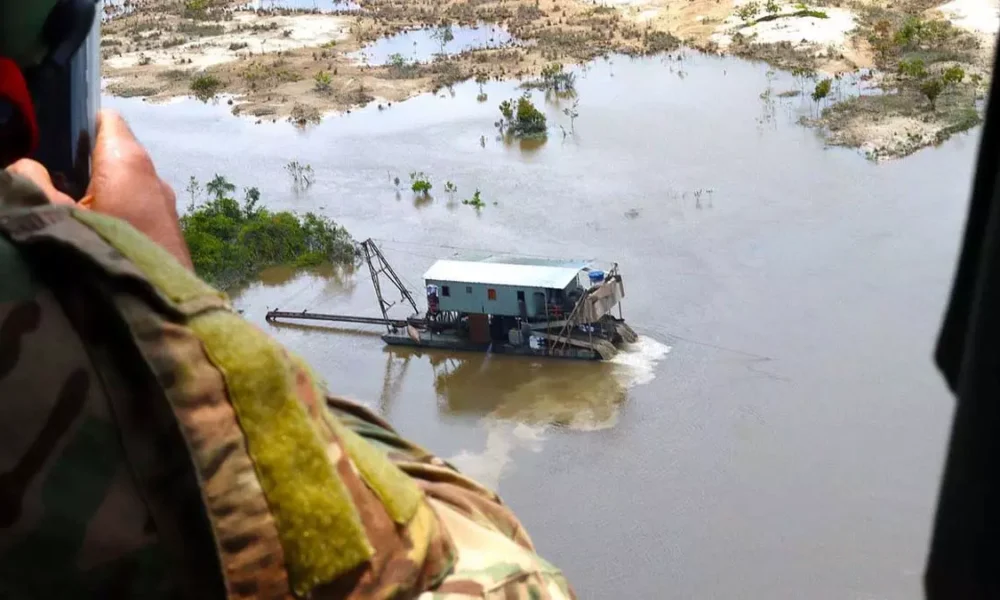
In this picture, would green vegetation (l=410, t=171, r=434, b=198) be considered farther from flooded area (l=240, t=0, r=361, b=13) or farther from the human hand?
the human hand

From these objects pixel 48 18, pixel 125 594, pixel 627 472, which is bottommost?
pixel 627 472

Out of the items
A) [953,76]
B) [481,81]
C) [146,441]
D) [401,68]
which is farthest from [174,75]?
[146,441]

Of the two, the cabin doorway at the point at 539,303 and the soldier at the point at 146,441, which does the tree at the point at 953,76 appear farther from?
the soldier at the point at 146,441

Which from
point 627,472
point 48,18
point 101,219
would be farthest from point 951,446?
point 627,472

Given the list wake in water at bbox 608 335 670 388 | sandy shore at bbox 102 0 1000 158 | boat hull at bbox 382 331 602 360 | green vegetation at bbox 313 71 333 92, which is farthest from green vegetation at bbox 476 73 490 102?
wake in water at bbox 608 335 670 388

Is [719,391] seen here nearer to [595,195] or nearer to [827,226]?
[827,226]

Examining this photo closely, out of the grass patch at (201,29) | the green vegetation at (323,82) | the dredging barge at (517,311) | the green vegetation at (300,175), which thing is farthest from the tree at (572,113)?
the grass patch at (201,29)

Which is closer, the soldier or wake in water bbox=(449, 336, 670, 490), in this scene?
the soldier
